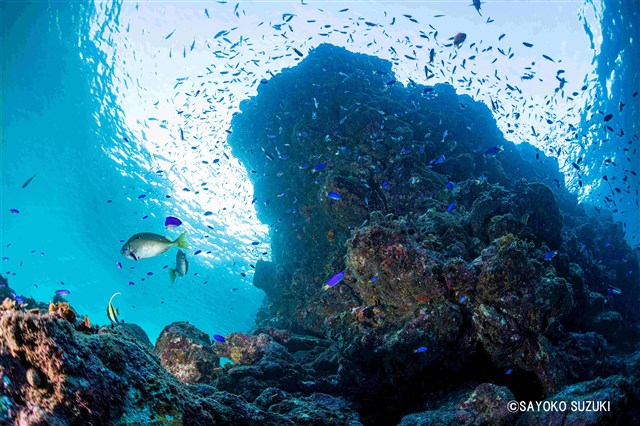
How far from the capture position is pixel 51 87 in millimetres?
20750

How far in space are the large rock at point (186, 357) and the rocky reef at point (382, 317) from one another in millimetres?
50

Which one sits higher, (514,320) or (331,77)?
(331,77)

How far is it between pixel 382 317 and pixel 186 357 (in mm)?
5443

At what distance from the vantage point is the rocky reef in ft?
6.57

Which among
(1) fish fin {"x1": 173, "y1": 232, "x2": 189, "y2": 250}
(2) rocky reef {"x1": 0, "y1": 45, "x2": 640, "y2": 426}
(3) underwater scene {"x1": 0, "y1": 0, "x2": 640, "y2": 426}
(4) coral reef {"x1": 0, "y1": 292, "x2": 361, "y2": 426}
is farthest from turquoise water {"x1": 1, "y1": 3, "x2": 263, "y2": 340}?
(4) coral reef {"x1": 0, "y1": 292, "x2": 361, "y2": 426}

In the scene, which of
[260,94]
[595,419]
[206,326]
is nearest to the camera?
[595,419]

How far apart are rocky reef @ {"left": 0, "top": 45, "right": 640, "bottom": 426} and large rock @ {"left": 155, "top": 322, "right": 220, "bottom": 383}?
0.16 ft

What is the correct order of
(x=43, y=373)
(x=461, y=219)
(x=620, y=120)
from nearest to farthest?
(x=43, y=373), (x=461, y=219), (x=620, y=120)

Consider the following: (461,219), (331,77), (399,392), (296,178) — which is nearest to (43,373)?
(399,392)

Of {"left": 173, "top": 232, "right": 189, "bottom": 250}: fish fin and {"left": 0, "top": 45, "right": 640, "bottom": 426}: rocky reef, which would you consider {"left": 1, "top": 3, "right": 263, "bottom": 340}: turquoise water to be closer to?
{"left": 173, "top": 232, "right": 189, "bottom": 250}: fish fin

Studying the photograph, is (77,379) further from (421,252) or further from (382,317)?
(421,252)

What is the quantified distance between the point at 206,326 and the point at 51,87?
4406cm

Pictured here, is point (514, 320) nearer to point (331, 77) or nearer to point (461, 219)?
point (461, 219)

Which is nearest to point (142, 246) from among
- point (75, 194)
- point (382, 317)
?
point (382, 317)
